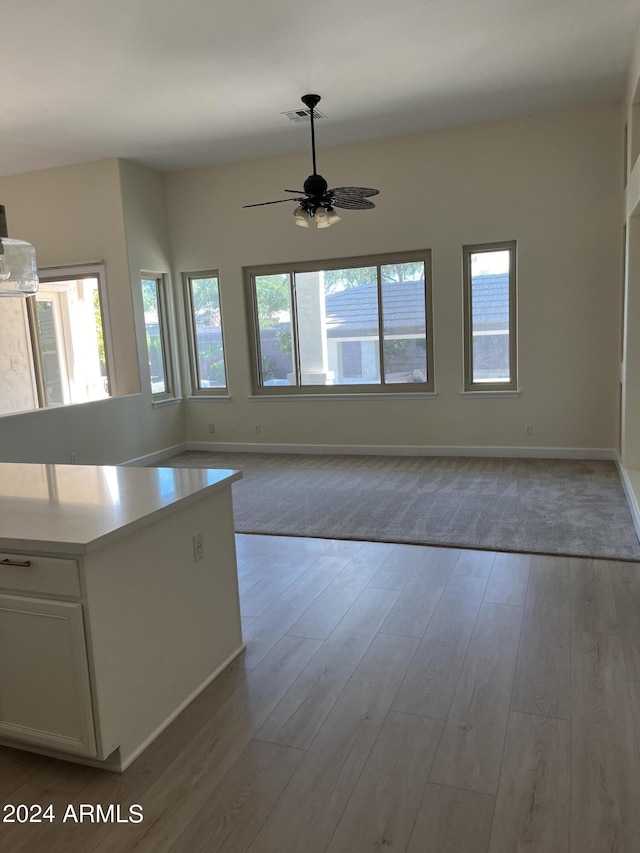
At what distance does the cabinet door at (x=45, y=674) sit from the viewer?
1969mm

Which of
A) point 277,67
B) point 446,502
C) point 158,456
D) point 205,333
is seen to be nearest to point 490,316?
point 446,502

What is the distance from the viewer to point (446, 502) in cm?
505

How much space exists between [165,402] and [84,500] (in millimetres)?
5243

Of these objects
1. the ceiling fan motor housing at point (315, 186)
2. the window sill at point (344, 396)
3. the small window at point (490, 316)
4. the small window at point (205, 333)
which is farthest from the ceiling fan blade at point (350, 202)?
the small window at point (205, 333)

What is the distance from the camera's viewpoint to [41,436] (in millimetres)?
5711

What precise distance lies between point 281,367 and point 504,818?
606 cm

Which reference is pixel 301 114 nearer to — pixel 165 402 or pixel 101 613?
pixel 165 402

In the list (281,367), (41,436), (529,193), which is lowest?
(41,436)

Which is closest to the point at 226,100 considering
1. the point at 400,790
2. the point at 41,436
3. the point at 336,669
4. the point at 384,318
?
the point at 384,318

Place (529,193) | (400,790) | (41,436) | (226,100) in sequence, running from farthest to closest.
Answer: (529,193) < (41,436) < (226,100) < (400,790)

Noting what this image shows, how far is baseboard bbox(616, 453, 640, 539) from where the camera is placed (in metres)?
4.15

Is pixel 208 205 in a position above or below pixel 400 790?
above

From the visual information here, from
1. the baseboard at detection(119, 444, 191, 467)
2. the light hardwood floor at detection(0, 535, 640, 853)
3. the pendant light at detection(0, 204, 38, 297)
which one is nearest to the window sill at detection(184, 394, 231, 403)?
the baseboard at detection(119, 444, 191, 467)

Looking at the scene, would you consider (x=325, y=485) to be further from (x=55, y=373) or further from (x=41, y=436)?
(x=55, y=373)
